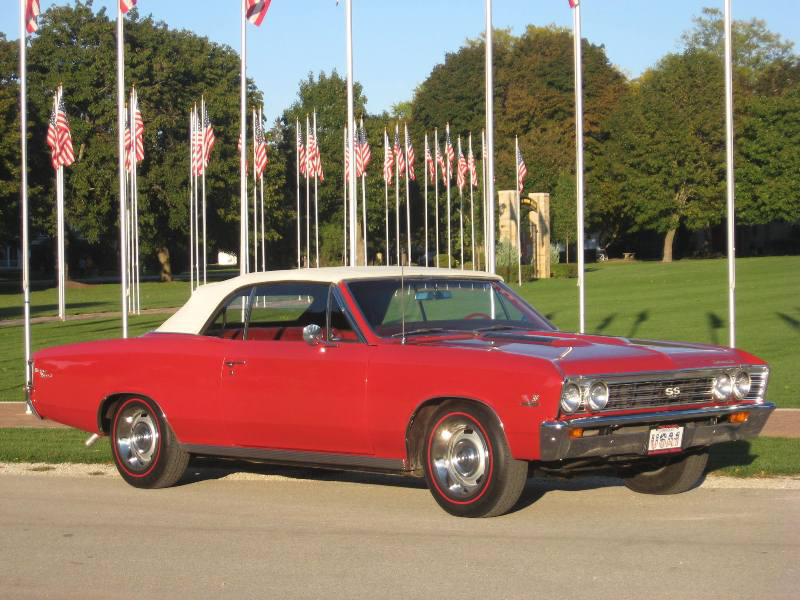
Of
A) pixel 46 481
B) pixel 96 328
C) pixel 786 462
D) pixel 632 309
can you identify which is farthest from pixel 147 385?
pixel 632 309

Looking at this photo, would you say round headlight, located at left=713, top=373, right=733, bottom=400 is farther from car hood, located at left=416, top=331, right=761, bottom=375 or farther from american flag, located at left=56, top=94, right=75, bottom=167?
american flag, located at left=56, top=94, right=75, bottom=167

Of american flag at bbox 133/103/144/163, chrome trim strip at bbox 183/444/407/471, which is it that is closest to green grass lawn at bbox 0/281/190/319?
american flag at bbox 133/103/144/163

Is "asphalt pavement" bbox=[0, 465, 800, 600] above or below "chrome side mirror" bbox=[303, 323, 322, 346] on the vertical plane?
below

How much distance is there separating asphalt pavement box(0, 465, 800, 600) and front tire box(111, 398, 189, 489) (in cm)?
14

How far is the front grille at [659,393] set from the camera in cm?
790

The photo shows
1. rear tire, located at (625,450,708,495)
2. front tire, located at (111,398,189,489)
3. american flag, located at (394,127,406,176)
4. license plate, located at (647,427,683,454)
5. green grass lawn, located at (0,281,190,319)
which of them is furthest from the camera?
american flag, located at (394,127,406,176)

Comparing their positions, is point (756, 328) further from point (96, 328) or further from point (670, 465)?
point (670, 465)

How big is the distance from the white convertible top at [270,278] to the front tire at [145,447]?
0.68m

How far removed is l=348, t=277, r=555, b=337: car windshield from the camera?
355 inches

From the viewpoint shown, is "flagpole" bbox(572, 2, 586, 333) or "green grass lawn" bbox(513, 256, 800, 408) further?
"green grass lawn" bbox(513, 256, 800, 408)

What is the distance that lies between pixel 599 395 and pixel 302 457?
2.29 m

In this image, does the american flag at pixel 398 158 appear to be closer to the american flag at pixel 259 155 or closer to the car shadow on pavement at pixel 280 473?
the american flag at pixel 259 155

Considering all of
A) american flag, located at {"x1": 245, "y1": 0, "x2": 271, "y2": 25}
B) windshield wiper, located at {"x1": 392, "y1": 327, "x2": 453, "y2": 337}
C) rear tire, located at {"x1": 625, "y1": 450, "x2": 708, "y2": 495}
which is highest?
american flag, located at {"x1": 245, "y1": 0, "x2": 271, "y2": 25}

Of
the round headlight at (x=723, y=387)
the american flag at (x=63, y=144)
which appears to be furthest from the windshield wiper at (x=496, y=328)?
the american flag at (x=63, y=144)
